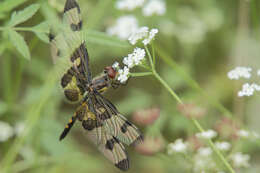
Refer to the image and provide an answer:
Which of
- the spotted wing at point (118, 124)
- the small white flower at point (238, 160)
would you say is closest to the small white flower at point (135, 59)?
the spotted wing at point (118, 124)

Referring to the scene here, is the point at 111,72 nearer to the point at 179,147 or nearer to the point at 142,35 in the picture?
the point at 142,35

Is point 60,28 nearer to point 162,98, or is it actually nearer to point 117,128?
point 117,128

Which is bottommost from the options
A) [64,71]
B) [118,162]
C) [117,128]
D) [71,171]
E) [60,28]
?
[71,171]

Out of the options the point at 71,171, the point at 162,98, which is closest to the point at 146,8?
the point at 162,98

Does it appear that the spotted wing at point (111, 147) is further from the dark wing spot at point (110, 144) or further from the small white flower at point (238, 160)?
the small white flower at point (238, 160)

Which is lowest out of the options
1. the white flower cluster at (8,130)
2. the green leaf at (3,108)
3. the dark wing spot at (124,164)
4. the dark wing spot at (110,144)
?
the white flower cluster at (8,130)

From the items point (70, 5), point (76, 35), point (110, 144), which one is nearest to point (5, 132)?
point (110, 144)
